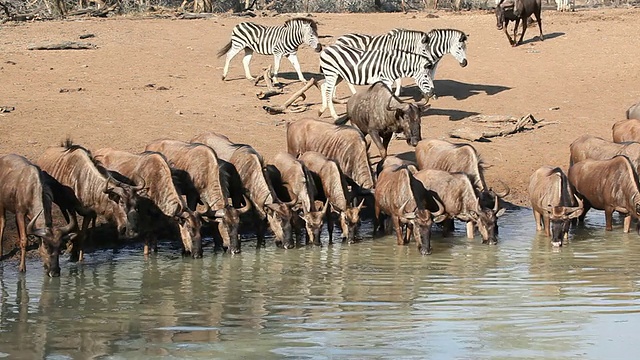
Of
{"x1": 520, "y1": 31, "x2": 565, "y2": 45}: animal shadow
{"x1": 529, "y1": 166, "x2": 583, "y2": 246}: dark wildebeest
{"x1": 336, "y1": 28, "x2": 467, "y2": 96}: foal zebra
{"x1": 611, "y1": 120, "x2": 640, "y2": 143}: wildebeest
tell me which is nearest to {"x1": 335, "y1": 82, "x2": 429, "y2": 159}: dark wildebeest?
{"x1": 529, "y1": 166, "x2": 583, "y2": 246}: dark wildebeest

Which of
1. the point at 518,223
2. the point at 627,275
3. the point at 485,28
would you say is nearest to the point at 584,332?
the point at 627,275

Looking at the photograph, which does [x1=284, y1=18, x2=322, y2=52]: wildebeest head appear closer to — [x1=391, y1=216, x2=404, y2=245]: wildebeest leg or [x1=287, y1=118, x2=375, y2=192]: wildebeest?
[x1=287, y1=118, x2=375, y2=192]: wildebeest

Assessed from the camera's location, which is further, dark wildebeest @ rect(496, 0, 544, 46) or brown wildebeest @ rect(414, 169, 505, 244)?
dark wildebeest @ rect(496, 0, 544, 46)

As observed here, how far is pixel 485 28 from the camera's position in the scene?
3083cm

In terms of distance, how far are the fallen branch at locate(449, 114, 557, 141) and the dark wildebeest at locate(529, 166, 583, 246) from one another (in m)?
4.10

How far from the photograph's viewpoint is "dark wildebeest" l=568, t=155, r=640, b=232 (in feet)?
49.9

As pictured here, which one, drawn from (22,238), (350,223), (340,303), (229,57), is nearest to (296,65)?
(229,57)

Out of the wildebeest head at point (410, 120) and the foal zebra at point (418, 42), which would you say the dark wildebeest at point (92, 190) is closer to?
the wildebeest head at point (410, 120)

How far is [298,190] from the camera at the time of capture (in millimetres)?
14867

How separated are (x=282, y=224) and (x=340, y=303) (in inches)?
124

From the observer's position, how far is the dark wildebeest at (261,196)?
47.1 ft

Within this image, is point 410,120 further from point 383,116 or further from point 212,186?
point 212,186

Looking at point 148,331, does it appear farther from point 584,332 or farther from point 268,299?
point 584,332

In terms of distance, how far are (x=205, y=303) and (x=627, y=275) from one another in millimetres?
4686
